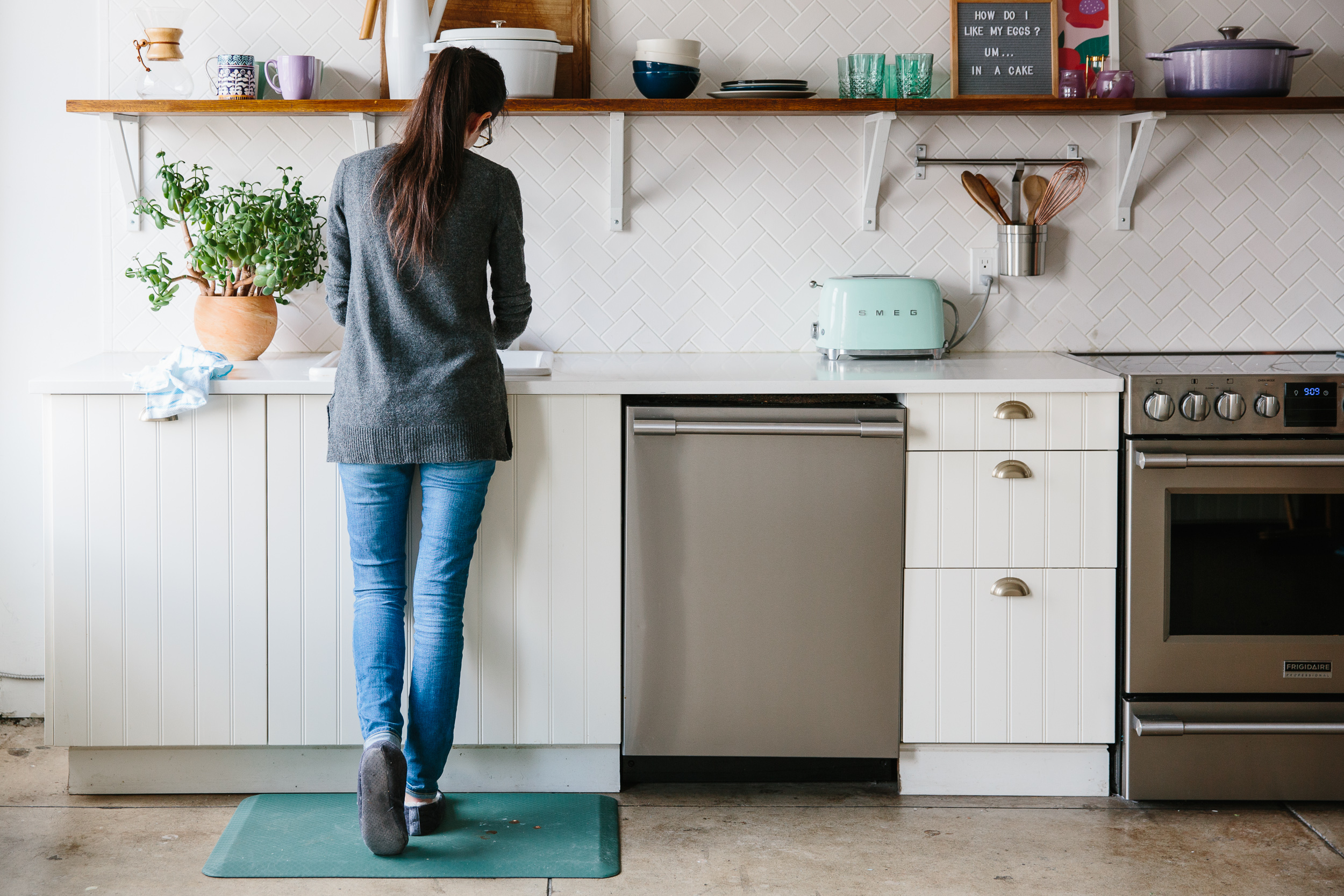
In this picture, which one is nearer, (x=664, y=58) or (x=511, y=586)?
(x=511, y=586)

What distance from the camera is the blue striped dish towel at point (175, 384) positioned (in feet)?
7.65

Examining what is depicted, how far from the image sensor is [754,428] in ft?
7.81

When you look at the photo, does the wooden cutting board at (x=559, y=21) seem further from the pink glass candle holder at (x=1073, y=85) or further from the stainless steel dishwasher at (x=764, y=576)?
the pink glass candle holder at (x=1073, y=85)

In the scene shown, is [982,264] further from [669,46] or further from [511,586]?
[511,586]

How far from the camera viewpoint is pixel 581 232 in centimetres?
293

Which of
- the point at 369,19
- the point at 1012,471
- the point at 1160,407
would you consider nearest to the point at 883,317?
the point at 1012,471

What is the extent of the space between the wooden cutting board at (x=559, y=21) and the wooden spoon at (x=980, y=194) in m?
0.91

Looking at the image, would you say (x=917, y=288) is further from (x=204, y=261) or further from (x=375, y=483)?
(x=204, y=261)

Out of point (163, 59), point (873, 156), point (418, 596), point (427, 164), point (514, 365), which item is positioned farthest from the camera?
point (873, 156)

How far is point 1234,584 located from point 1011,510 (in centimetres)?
46

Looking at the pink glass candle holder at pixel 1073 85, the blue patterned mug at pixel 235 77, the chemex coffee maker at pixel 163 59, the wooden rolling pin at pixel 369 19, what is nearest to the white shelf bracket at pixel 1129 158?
the pink glass candle holder at pixel 1073 85

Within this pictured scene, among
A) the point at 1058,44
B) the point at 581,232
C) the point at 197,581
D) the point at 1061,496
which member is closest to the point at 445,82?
the point at 581,232

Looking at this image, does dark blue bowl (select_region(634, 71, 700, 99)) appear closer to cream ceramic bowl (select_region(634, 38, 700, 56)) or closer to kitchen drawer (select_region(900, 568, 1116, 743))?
cream ceramic bowl (select_region(634, 38, 700, 56))

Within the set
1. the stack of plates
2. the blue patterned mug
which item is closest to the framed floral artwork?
the stack of plates
